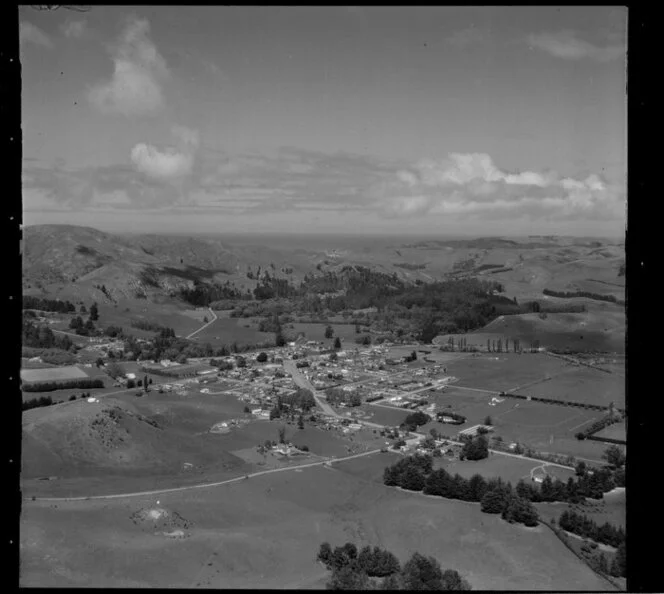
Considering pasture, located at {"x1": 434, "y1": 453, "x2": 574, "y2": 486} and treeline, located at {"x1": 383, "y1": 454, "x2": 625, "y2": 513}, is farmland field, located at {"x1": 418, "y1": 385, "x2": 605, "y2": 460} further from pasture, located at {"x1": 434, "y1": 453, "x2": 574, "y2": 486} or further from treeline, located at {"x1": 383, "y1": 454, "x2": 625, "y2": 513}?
treeline, located at {"x1": 383, "y1": 454, "x2": 625, "y2": 513}

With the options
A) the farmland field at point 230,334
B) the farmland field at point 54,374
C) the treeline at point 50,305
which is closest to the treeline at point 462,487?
the farmland field at point 54,374

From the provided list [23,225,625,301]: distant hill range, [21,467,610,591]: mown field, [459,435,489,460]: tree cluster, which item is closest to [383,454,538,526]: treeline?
[21,467,610,591]: mown field

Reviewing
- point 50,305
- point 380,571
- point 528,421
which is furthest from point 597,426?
point 50,305

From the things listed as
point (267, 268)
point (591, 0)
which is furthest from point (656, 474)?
point (267, 268)

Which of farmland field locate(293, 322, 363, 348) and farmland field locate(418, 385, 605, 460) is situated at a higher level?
farmland field locate(293, 322, 363, 348)

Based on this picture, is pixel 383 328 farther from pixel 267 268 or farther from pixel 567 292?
pixel 267 268

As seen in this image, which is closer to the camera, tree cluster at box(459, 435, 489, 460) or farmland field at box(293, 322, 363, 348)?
A: tree cluster at box(459, 435, 489, 460)

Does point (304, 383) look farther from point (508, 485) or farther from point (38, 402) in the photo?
point (508, 485)
